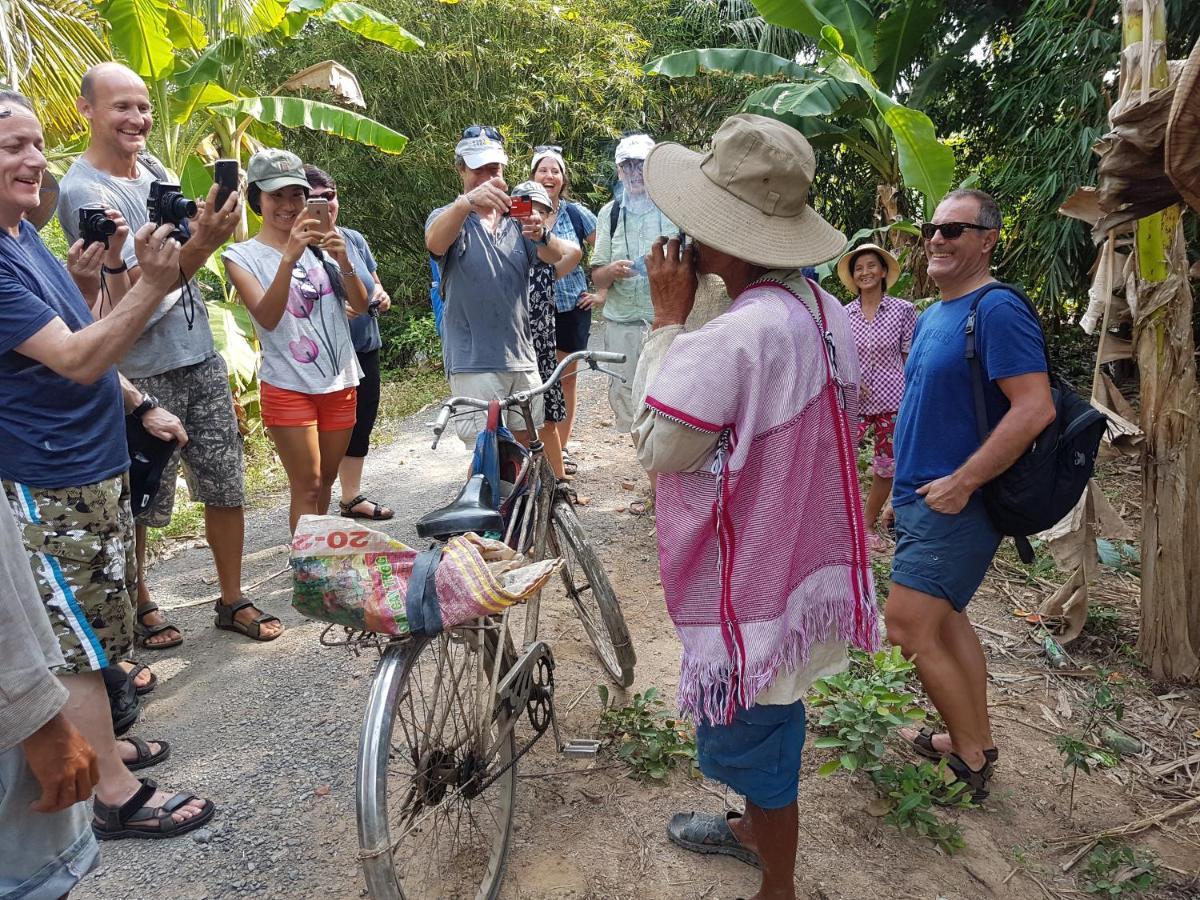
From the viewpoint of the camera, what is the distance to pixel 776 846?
205 cm

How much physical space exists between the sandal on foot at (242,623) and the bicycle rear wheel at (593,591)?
1.53 m

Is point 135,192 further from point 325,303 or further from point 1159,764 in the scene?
point 1159,764

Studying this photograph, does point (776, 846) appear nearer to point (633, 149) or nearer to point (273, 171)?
point (273, 171)

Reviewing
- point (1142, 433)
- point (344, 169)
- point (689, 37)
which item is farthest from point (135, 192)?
point (689, 37)

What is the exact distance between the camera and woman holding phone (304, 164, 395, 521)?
13.8ft

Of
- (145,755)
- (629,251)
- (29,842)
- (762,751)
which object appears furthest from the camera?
(629,251)

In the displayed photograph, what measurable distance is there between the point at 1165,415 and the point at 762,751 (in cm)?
248

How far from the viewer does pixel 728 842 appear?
96.4 inches

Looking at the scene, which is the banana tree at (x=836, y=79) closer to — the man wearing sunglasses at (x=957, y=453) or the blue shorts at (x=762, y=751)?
the man wearing sunglasses at (x=957, y=453)

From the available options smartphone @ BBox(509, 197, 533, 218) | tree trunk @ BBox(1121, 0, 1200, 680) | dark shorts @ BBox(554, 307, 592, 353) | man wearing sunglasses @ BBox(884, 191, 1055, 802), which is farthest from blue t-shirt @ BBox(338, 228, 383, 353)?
tree trunk @ BBox(1121, 0, 1200, 680)

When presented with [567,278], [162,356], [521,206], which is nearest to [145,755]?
[162,356]

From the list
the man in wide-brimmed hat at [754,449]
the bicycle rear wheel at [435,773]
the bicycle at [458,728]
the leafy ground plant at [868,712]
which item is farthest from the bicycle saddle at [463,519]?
the leafy ground plant at [868,712]

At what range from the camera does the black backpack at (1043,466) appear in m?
2.47

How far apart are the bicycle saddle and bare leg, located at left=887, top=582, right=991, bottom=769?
138 cm
